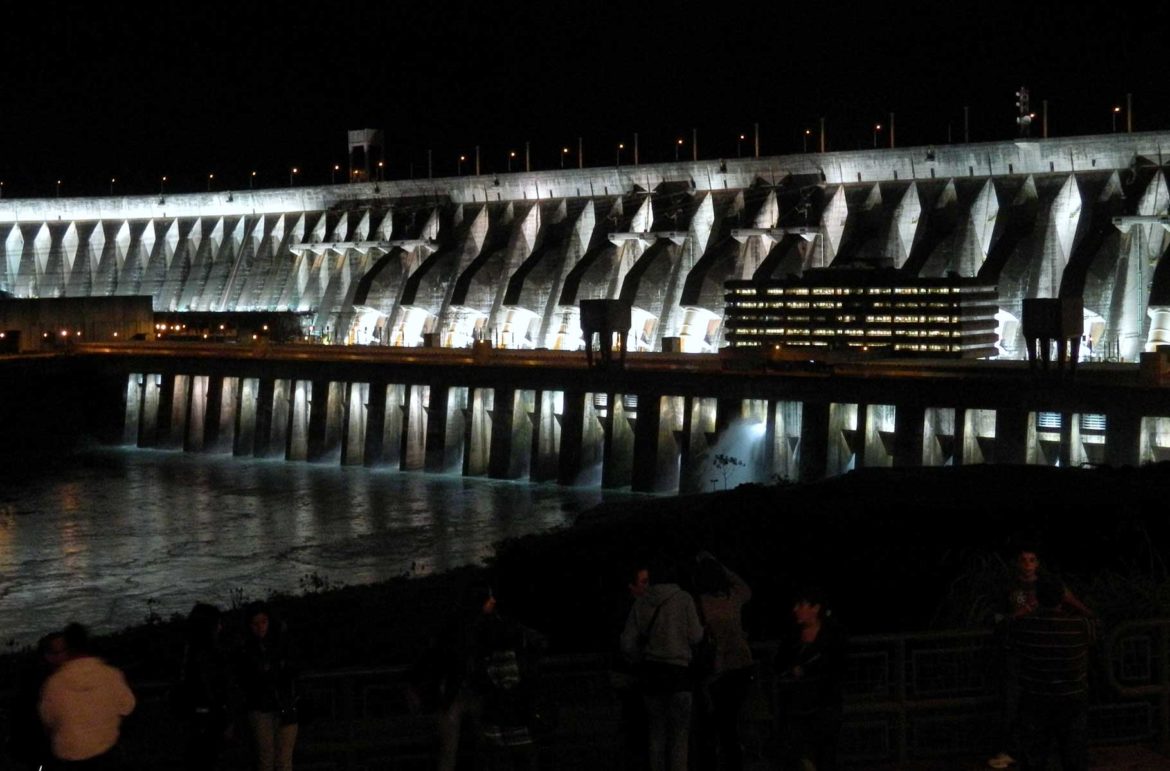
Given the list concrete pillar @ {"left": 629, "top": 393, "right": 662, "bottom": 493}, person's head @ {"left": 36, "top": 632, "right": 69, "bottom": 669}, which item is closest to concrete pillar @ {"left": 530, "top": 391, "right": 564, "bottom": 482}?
concrete pillar @ {"left": 629, "top": 393, "right": 662, "bottom": 493}

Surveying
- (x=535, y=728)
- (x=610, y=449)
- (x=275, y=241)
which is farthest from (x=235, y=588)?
(x=275, y=241)

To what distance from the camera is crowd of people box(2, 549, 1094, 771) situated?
10.4 metres

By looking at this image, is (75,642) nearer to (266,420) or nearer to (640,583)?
(640,583)

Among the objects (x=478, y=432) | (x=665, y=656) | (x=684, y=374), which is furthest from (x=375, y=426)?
(x=665, y=656)

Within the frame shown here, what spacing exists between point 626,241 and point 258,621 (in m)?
69.1

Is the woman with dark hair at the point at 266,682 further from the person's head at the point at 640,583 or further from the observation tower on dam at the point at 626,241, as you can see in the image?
the observation tower on dam at the point at 626,241

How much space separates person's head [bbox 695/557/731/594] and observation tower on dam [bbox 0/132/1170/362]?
1930 inches

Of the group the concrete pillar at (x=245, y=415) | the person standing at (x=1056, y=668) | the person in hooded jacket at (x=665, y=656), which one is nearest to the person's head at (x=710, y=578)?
the person in hooded jacket at (x=665, y=656)

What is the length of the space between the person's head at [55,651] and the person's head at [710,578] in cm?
442

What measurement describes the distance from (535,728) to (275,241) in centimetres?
9115

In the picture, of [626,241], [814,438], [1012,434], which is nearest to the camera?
[1012,434]

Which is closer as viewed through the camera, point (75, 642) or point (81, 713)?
point (81, 713)

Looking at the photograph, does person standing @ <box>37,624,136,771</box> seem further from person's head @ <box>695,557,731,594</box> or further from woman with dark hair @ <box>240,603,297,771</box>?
person's head @ <box>695,557,731,594</box>

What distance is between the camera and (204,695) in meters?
11.2
